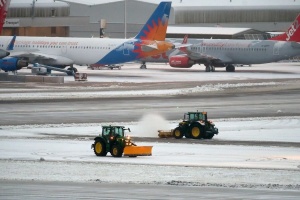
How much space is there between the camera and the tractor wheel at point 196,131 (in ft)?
132

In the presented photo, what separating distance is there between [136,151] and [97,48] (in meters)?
71.5

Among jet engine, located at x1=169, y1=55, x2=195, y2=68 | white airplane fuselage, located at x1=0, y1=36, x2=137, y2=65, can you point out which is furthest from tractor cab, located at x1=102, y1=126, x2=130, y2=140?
jet engine, located at x1=169, y1=55, x2=195, y2=68

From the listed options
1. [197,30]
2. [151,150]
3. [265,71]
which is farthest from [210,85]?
[197,30]

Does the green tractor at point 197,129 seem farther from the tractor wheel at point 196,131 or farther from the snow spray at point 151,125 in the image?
the snow spray at point 151,125

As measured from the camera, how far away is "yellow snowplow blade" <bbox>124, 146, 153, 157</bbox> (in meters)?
33.4

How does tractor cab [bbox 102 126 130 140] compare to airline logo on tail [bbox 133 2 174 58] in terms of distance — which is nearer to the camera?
tractor cab [bbox 102 126 130 140]

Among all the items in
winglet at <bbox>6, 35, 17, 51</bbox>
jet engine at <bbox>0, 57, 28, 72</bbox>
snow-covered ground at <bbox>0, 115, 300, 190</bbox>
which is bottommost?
snow-covered ground at <bbox>0, 115, 300, 190</bbox>

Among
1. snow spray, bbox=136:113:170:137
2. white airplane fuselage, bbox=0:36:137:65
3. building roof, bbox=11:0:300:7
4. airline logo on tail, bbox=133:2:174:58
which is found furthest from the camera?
building roof, bbox=11:0:300:7

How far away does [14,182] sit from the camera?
26.8 m

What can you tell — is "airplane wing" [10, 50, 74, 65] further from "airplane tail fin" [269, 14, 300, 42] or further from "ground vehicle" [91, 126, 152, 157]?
"ground vehicle" [91, 126, 152, 157]

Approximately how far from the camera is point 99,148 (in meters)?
33.8

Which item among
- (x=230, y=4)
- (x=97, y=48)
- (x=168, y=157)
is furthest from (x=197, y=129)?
(x=230, y=4)

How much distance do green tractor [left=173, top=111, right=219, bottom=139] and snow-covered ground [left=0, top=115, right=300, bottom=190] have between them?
0.50 m

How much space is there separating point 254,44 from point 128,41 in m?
19.2
